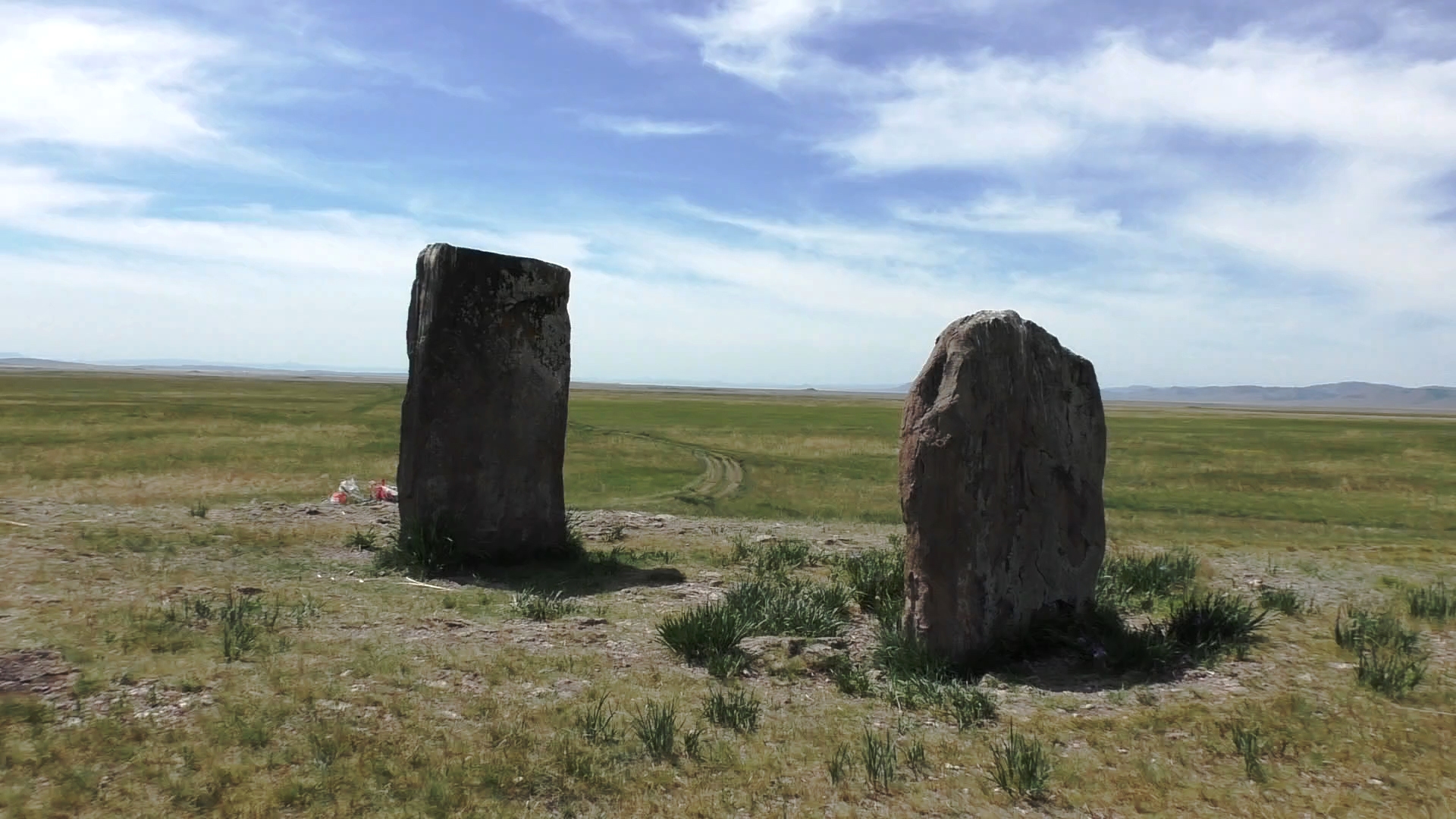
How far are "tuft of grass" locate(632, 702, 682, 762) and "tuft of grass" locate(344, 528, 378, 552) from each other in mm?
7801

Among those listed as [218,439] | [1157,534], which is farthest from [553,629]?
[218,439]

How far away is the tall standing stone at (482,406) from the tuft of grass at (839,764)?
23.3 feet

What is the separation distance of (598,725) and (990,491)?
4.17 m

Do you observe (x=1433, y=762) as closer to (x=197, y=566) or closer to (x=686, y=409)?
(x=197, y=566)

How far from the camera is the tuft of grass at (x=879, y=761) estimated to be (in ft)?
19.0

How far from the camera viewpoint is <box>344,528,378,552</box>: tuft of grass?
520 inches

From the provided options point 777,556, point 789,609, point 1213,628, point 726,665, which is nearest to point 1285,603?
point 1213,628

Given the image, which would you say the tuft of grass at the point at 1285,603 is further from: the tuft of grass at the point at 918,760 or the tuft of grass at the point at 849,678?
the tuft of grass at the point at 918,760

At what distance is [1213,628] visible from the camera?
9.00 m

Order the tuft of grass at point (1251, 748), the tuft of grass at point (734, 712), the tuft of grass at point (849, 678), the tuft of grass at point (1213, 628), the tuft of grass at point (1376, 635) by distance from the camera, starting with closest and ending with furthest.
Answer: the tuft of grass at point (1251, 748) < the tuft of grass at point (734, 712) < the tuft of grass at point (849, 678) < the tuft of grass at point (1376, 635) < the tuft of grass at point (1213, 628)

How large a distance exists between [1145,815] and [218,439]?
32.4 m

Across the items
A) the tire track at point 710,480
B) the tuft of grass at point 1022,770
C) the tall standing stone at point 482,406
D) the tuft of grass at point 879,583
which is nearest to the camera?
the tuft of grass at point 1022,770

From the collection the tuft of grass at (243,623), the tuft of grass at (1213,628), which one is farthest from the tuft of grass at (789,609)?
the tuft of grass at (243,623)

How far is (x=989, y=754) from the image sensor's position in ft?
20.9
